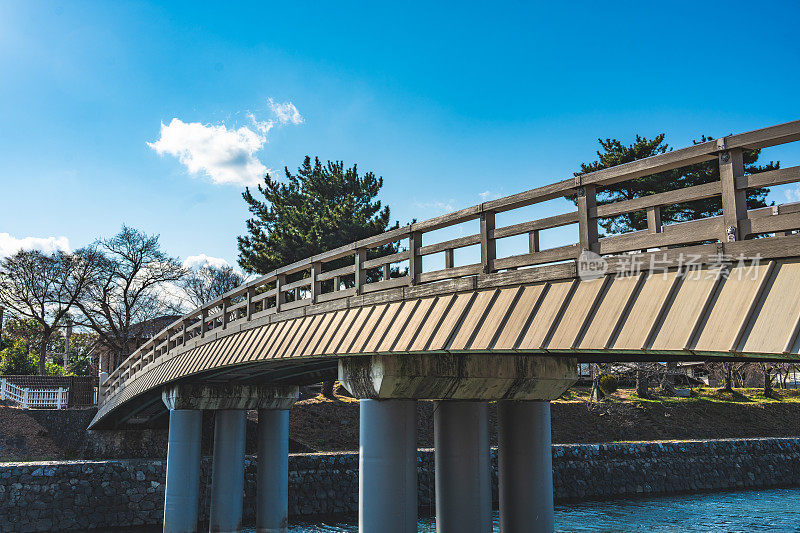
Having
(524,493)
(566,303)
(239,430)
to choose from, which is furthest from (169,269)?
(566,303)

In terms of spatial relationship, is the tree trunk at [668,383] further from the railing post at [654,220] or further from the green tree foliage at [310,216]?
the railing post at [654,220]

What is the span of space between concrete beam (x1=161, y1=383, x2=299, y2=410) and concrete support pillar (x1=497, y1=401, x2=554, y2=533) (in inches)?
385

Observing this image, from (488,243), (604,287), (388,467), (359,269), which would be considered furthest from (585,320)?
(359,269)

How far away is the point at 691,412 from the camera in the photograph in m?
38.1

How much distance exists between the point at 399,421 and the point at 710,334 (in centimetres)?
619

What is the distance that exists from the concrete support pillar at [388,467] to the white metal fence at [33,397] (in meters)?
27.0

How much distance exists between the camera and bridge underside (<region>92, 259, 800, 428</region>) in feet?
17.2

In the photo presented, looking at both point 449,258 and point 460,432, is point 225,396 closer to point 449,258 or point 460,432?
point 460,432

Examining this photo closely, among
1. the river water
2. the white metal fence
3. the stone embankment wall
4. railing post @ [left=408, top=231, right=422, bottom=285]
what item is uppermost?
railing post @ [left=408, top=231, right=422, bottom=285]

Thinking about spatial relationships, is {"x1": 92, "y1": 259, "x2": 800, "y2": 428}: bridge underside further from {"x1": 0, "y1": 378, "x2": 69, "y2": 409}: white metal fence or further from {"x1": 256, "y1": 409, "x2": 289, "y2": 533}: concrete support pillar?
{"x1": 0, "y1": 378, "x2": 69, "y2": 409}: white metal fence

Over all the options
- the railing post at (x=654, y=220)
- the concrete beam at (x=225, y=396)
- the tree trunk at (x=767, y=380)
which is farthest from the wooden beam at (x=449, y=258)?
the tree trunk at (x=767, y=380)

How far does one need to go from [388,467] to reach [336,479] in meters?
16.1

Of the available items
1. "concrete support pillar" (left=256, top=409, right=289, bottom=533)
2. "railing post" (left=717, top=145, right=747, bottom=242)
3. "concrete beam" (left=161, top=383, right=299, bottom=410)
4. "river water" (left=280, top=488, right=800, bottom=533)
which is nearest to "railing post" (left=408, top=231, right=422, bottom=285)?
"railing post" (left=717, top=145, right=747, bottom=242)

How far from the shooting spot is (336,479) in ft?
83.0
